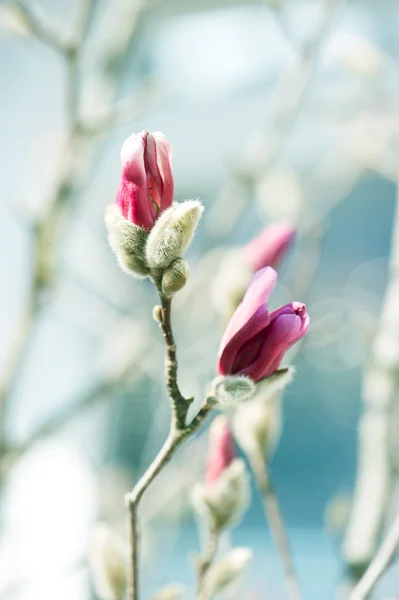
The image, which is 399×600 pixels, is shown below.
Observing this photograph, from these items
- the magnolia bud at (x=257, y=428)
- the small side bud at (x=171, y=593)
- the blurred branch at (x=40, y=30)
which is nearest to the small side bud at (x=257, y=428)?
the magnolia bud at (x=257, y=428)

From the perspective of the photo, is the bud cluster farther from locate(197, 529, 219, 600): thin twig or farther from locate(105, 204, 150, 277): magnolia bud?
locate(197, 529, 219, 600): thin twig

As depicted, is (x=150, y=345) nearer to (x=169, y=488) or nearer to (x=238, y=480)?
(x=169, y=488)

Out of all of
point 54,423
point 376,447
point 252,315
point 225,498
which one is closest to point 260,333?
point 252,315

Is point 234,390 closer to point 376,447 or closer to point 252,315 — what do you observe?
point 252,315

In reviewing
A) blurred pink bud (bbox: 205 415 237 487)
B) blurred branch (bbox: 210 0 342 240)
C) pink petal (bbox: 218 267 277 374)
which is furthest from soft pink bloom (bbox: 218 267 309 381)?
blurred branch (bbox: 210 0 342 240)

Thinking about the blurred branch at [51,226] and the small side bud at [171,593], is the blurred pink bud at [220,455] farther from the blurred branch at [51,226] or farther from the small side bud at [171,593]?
the blurred branch at [51,226]
